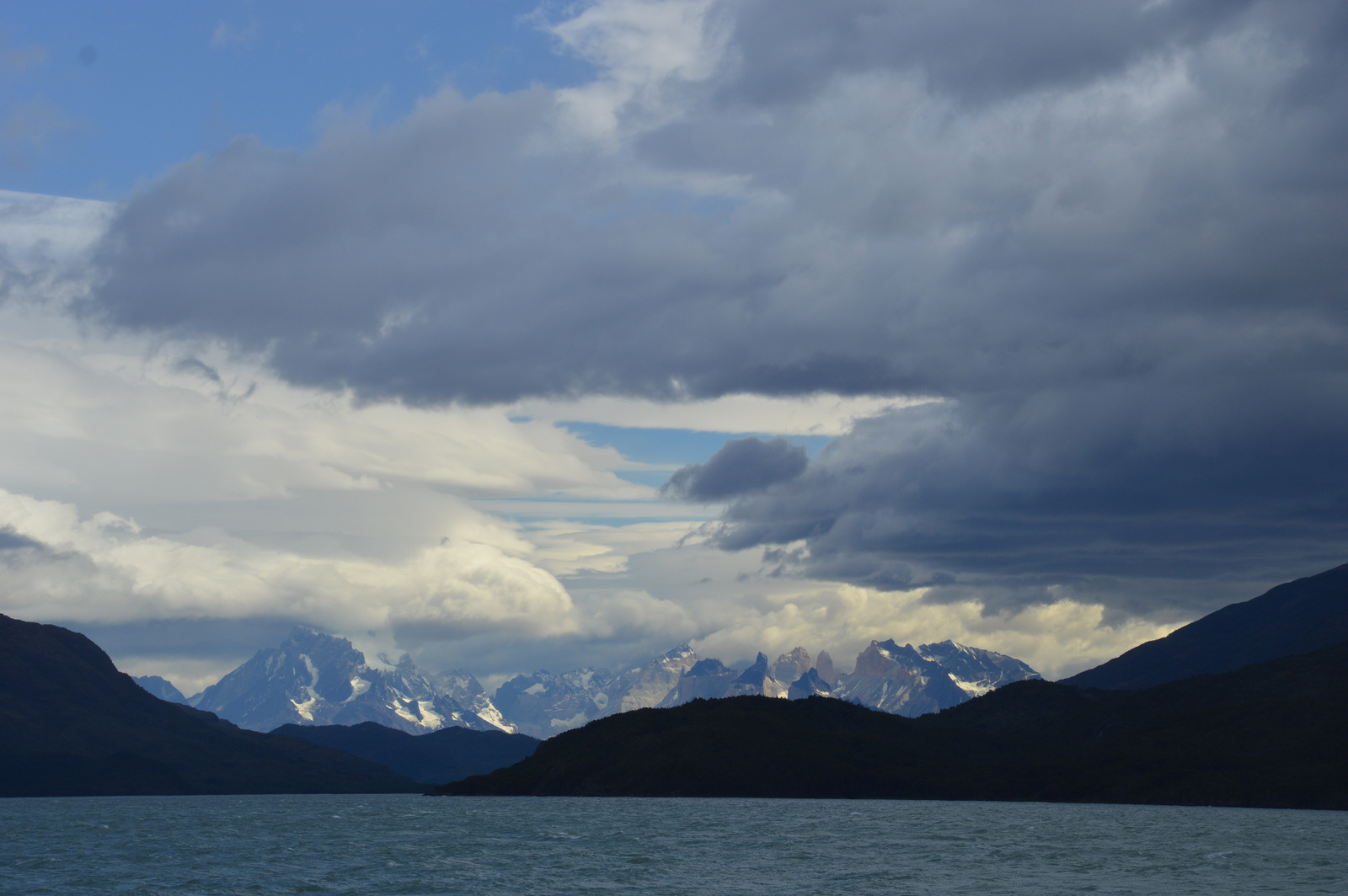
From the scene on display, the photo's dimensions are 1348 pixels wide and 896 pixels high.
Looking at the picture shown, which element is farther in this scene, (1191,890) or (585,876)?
(585,876)

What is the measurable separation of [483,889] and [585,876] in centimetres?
2283

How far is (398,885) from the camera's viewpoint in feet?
610

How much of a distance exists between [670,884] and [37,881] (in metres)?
101

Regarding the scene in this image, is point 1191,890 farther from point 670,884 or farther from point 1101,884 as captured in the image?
point 670,884

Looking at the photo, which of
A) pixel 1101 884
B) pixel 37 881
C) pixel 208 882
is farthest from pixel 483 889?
pixel 1101 884

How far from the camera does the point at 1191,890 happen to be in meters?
176

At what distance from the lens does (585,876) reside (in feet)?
649

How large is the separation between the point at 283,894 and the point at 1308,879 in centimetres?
15865

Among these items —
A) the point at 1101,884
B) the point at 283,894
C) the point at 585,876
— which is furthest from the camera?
the point at 585,876

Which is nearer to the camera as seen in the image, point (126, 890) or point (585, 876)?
point (126, 890)

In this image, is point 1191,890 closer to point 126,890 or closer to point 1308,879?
point 1308,879

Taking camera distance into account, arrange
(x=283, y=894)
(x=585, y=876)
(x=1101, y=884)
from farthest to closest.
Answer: (x=585, y=876), (x=1101, y=884), (x=283, y=894)

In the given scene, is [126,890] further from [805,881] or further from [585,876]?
[805,881]

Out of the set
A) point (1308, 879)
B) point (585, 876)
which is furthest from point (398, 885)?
point (1308, 879)
